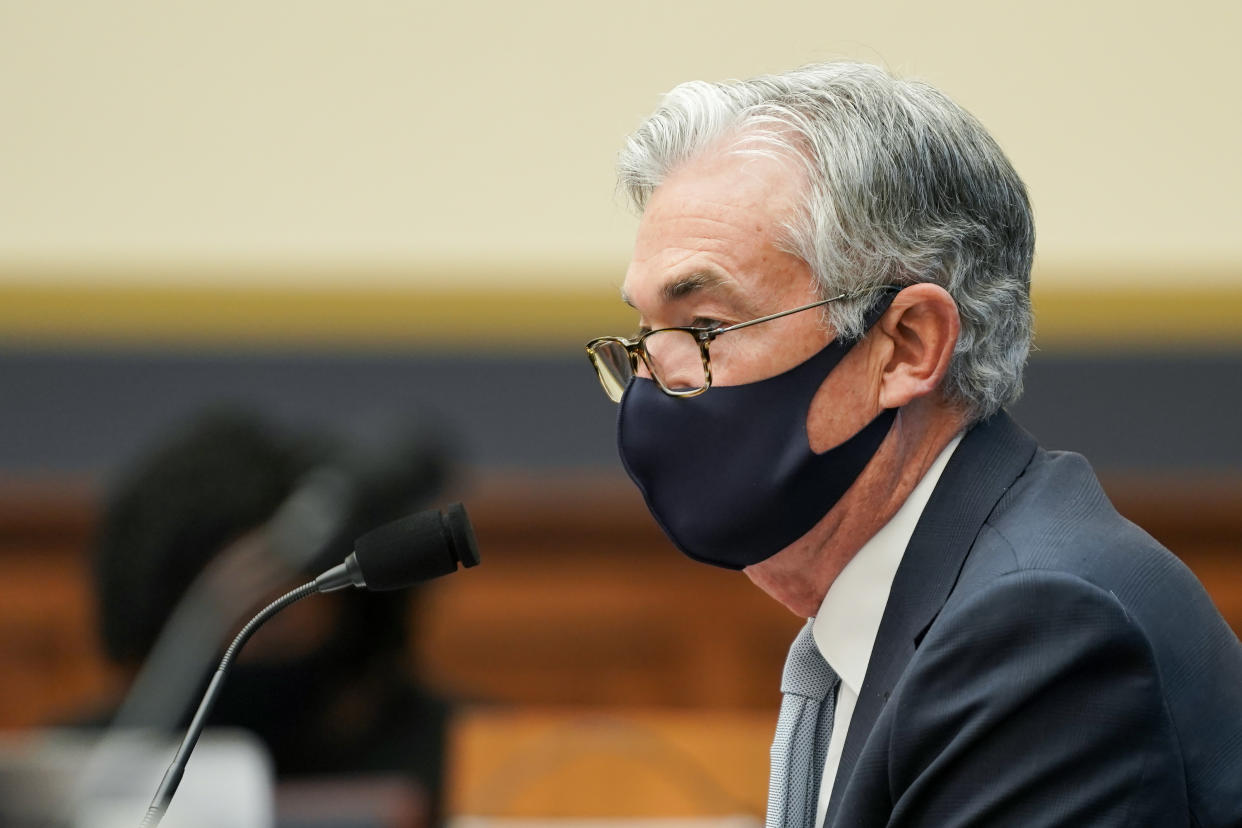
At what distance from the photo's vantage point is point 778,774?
126 centimetres

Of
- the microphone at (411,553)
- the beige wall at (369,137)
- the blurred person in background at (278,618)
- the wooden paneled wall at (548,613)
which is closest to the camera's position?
the microphone at (411,553)

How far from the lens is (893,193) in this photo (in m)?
1.21

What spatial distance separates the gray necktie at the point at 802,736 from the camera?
124 cm

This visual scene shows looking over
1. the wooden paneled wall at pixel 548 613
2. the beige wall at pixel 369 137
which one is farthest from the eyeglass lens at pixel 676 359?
the wooden paneled wall at pixel 548 613

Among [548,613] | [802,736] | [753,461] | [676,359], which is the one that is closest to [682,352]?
[676,359]

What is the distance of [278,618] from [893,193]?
1790mm

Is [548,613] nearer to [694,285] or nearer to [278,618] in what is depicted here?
[278,618]

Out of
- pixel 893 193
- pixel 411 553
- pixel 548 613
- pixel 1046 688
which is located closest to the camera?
pixel 1046 688

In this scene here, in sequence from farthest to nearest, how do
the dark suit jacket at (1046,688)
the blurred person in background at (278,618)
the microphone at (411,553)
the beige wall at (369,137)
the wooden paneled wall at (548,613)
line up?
the wooden paneled wall at (548,613)
the beige wall at (369,137)
the blurred person in background at (278,618)
the microphone at (411,553)
the dark suit jacket at (1046,688)

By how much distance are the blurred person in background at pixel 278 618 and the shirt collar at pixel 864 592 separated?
1288mm

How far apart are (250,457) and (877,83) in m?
1.63

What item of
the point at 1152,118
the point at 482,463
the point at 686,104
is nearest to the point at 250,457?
the point at 482,463

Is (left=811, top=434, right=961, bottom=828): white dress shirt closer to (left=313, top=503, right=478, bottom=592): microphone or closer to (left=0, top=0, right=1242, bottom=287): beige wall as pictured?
(left=313, top=503, right=478, bottom=592): microphone

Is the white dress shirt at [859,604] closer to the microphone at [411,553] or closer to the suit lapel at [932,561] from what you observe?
the suit lapel at [932,561]
